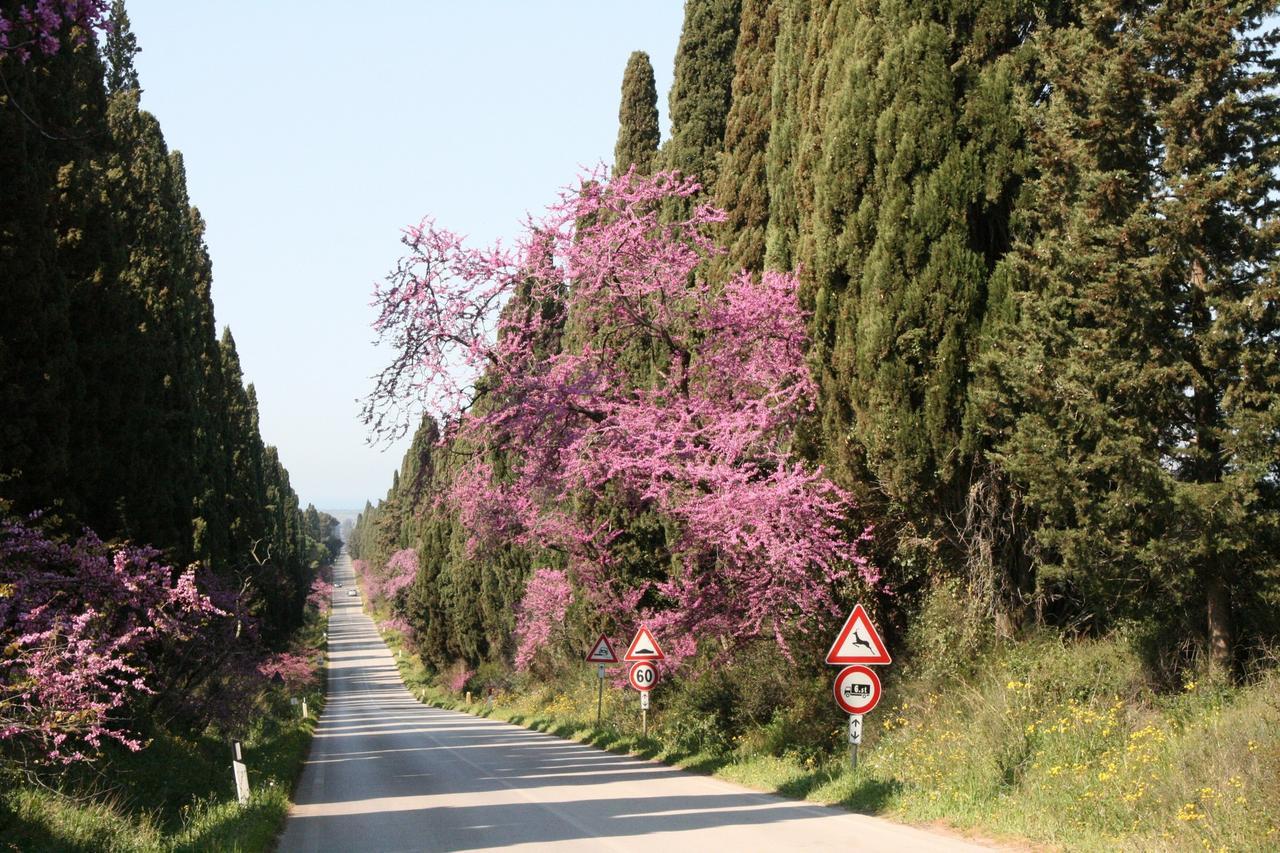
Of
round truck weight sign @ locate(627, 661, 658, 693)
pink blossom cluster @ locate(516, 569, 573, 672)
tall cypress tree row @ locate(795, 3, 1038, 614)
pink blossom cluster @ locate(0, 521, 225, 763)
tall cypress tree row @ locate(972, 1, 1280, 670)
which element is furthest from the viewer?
pink blossom cluster @ locate(516, 569, 573, 672)

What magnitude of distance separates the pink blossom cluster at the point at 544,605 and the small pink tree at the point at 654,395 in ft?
48.5

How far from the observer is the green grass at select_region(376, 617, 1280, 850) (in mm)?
9508

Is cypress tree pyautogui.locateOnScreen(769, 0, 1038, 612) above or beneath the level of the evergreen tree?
beneath

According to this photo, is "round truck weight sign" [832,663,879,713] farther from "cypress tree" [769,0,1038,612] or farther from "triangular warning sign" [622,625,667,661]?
"triangular warning sign" [622,625,667,661]

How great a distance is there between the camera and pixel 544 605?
3672 cm

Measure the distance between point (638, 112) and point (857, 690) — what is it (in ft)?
74.0

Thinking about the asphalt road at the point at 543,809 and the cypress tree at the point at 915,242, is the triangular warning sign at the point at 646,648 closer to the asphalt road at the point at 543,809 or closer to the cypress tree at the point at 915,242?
the asphalt road at the point at 543,809

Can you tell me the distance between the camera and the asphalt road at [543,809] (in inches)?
454

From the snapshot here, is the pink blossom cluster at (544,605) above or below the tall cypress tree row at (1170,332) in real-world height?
below

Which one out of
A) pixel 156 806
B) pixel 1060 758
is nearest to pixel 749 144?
pixel 1060 758

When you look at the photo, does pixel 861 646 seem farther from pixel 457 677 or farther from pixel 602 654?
pixel 457 677

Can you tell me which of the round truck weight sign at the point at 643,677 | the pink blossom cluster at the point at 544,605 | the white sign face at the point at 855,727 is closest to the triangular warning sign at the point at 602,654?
the round truck weight sign at the point at 643,677

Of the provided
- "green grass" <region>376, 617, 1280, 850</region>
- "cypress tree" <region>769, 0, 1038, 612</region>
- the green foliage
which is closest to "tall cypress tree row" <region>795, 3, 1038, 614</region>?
"cypress tree" <region>769, 0, 1038, 612</region>

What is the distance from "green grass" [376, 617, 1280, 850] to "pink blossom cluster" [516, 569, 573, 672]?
1754 centimetres
